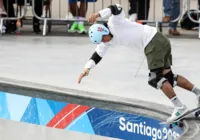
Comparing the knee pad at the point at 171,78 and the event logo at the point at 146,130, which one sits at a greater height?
the knee pad at the point at 171,78

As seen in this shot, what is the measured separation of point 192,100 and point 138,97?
0.55 meters

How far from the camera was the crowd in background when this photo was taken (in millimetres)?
9703

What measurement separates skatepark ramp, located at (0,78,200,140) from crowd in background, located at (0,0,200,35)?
419 cm

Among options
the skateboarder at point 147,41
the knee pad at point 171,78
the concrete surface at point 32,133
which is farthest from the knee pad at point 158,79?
the concrete surface at point 32,133

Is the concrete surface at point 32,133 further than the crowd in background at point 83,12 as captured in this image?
No

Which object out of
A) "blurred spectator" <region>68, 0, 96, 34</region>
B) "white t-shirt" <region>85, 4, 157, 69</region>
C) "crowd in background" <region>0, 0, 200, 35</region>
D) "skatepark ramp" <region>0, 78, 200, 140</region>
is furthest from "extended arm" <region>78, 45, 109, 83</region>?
"blurred spectator" <region>68, 0, 96, 34</region>

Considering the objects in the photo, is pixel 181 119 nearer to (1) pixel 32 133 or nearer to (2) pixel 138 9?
(1) pixel 32 133

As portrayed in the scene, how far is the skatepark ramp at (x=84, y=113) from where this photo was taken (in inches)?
199

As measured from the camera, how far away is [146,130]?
507 cm

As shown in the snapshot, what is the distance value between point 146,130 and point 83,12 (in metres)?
5.44

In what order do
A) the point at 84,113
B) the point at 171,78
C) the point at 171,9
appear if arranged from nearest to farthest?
the point at 171,78
the point at 84,113
the point at 171,9

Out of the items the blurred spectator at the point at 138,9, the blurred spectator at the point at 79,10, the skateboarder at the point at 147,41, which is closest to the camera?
the skateboarder at the point at 147,41

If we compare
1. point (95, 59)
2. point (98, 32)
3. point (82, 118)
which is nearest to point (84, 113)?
point (82, 118)

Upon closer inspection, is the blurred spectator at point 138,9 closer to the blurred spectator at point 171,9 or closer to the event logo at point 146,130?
the blurred spectator at point 171,9
